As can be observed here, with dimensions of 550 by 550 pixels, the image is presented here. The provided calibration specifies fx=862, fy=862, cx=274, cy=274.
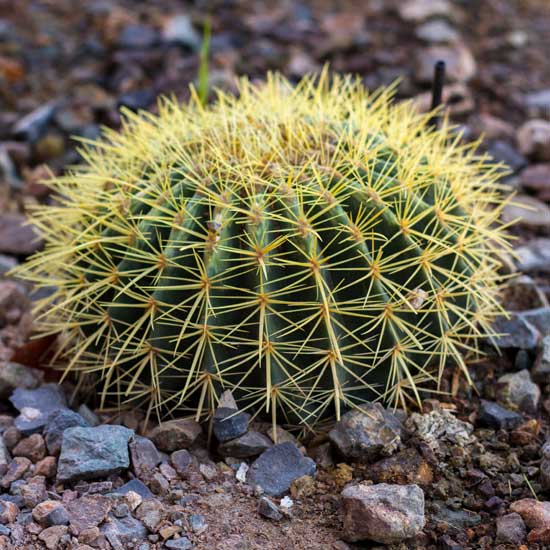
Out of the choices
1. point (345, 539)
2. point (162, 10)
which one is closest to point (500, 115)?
point (162, 10)

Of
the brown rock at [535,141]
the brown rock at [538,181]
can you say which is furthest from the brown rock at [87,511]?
the brown rock at [535,141]

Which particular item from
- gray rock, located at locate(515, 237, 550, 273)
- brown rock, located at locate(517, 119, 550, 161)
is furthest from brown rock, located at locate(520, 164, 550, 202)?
gray rock, located at locate(515, 237, 550, 273)

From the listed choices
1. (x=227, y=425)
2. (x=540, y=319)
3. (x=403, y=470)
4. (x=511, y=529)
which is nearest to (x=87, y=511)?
(x=227, y=425)

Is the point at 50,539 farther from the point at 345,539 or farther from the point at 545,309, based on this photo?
the point at 545,309

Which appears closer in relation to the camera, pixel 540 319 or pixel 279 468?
pixel 279 468

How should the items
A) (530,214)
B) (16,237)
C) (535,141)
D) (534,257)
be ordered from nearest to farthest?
(534,257)
(16,237)
(530,214)
(535,141)

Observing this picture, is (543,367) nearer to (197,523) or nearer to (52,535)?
(197,523)

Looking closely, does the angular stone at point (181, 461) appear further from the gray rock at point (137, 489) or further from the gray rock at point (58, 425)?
the gray rock at point (58, 425)
